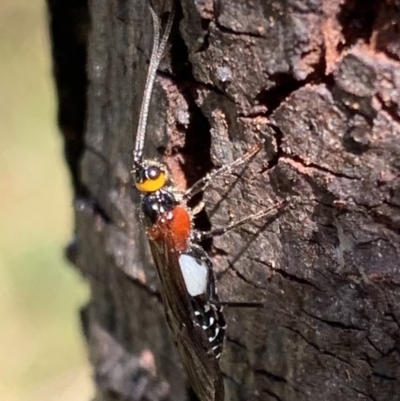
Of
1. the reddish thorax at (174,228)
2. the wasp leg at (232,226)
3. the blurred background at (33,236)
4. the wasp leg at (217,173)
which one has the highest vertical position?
the wasp leg at (217,173)

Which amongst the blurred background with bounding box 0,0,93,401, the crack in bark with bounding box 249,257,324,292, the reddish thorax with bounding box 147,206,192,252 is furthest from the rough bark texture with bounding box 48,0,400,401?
the blurred background with bounding box 0,0,93,401

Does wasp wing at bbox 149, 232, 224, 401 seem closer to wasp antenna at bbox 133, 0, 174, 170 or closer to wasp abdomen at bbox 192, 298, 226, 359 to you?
wasp abdomen at bbox 192, 298, 226, 359

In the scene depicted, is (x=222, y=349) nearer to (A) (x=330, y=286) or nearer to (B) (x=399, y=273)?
(A) (x=330, y=286)

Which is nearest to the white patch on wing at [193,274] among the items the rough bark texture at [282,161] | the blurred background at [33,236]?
the rough bark texture at [282,161]

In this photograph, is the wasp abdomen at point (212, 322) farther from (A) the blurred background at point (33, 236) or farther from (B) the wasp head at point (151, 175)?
(A) the blurred background at point (33, 236)

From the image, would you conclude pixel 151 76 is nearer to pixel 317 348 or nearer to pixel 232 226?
pixel 232 226
